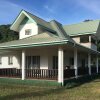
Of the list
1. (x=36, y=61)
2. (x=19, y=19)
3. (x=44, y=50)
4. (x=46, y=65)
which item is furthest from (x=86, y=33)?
(x=46, y=65)

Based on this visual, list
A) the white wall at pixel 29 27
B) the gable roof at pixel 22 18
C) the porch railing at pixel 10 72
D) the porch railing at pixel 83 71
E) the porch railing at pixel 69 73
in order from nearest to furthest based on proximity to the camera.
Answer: the porch railing at pixel 69 73, the porch railing at pixel 10 72, the porch railing at pixel 83 71, the gable roof at pixel 22 18, the white wall at pixel 29 27

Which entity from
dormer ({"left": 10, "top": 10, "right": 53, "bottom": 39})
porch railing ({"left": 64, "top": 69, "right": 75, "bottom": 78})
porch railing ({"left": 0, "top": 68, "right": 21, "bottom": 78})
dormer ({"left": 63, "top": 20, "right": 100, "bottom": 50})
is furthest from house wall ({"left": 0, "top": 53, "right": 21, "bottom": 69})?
dormer ({"left": 63, "top": 20, "right": 100, "bottom": 50})

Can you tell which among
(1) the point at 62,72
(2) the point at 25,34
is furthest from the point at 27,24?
→ (1) the point at 62,72

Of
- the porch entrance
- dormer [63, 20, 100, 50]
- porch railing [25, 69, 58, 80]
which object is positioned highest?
dormer [63, 20, 100, 50]

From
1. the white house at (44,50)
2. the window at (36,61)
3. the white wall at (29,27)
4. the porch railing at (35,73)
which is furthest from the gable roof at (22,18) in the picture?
the porch railing at (35,73)

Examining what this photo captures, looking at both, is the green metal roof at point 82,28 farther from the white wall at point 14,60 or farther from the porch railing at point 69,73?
the porch railing at point 69,73

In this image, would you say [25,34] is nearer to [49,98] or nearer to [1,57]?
[1,57]

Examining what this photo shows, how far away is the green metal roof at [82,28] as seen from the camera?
33.3 metres

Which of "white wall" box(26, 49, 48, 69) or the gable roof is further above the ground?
the gable roof

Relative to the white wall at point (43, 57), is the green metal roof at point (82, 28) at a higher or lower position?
higher

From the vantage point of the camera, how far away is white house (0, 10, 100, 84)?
19972mm

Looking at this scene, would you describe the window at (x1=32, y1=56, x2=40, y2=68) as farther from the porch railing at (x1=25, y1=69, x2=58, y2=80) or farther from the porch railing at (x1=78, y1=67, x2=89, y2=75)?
the porch railing at (x1=78, y1=67, x2=89, y2=75)

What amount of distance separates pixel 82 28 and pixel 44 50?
11908 millimetres

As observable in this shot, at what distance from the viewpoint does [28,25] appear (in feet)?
91.6
